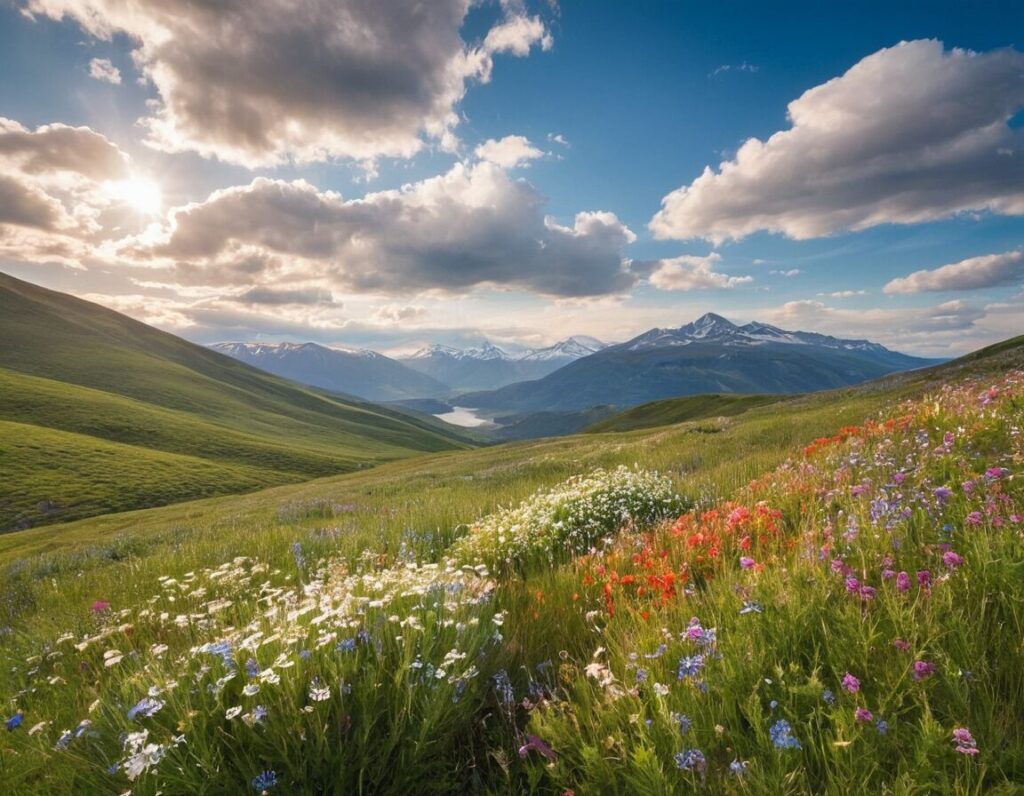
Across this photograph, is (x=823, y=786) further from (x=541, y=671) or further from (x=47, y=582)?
(x=47, y=582)

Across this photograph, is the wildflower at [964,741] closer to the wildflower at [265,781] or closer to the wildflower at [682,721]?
the wildflower at [682,721]

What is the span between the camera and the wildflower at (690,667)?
223 centimetres

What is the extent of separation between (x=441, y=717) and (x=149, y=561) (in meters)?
8.77

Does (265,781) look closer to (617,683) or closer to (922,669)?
(617,683)

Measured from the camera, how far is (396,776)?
240 cm

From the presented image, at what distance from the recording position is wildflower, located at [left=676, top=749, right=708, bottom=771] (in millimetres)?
1819

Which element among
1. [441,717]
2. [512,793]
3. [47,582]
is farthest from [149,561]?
[512,793]

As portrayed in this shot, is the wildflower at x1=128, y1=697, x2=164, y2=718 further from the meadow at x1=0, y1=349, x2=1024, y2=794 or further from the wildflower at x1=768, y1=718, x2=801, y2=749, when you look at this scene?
the wildflower at x1=768, y1=718, x2=801, y2=749

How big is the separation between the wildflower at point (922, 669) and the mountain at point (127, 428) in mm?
82202

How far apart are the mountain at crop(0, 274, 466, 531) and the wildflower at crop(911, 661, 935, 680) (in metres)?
82.2

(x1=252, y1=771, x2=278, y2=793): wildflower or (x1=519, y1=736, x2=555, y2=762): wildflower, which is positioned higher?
(x1=519, y1=736, x2=555, y2=762): wildflower

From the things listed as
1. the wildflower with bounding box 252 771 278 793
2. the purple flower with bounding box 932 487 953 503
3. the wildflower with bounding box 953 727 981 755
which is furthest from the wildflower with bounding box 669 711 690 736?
the purple flower with bounding box 932 487 953 503

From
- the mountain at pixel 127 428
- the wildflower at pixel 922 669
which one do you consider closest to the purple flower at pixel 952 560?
the wildflower at pixel 922 669

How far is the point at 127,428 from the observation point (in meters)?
99.3
